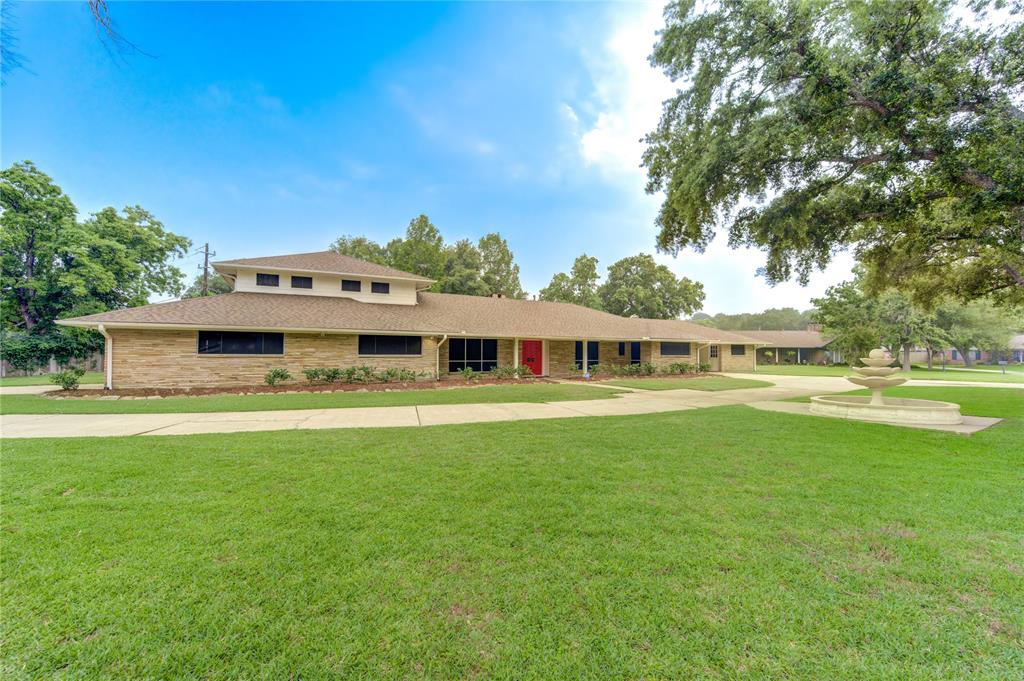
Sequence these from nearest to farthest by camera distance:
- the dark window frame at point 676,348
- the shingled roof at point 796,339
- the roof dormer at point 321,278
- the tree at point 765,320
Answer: the roof dormer at point 321,278 < the dark window frame at point 676,348 < the shingled roof at point 796,339 < the tree at point 765,320

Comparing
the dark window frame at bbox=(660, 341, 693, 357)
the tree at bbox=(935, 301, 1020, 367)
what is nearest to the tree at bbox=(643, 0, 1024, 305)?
the dark window frame at bbox=(660, 341, 693, 357)

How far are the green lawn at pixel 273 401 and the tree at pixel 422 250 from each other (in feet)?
60.8

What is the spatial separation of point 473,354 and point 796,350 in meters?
39.3

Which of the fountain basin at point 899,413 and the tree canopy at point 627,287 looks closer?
the fountain basin at point 899,413

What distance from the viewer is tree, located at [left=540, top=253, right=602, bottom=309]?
122 feet

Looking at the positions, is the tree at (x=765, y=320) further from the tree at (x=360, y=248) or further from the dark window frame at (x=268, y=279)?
the dark window frame at (x=268, y=279)

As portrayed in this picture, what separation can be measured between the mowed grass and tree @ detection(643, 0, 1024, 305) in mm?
5785

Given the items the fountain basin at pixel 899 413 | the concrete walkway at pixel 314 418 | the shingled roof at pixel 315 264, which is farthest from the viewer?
the shingled roof at pixel 315 264

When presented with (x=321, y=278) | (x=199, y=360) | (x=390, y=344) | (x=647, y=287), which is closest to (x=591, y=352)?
(x=390, y=344)

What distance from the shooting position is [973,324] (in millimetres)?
34594

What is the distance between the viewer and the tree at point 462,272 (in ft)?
98.6

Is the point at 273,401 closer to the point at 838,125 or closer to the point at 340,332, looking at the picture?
the point at 340,332

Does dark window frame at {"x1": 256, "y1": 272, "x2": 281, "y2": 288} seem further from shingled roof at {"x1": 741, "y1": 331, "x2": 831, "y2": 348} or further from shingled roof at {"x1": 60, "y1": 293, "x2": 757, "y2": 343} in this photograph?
shingled roof at {"x1": 741, "y1": 331, "x2": 831, "y2": 348}

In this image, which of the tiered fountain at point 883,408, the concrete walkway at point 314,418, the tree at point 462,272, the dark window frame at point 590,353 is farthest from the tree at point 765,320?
the concrete walkway at point 314,418
